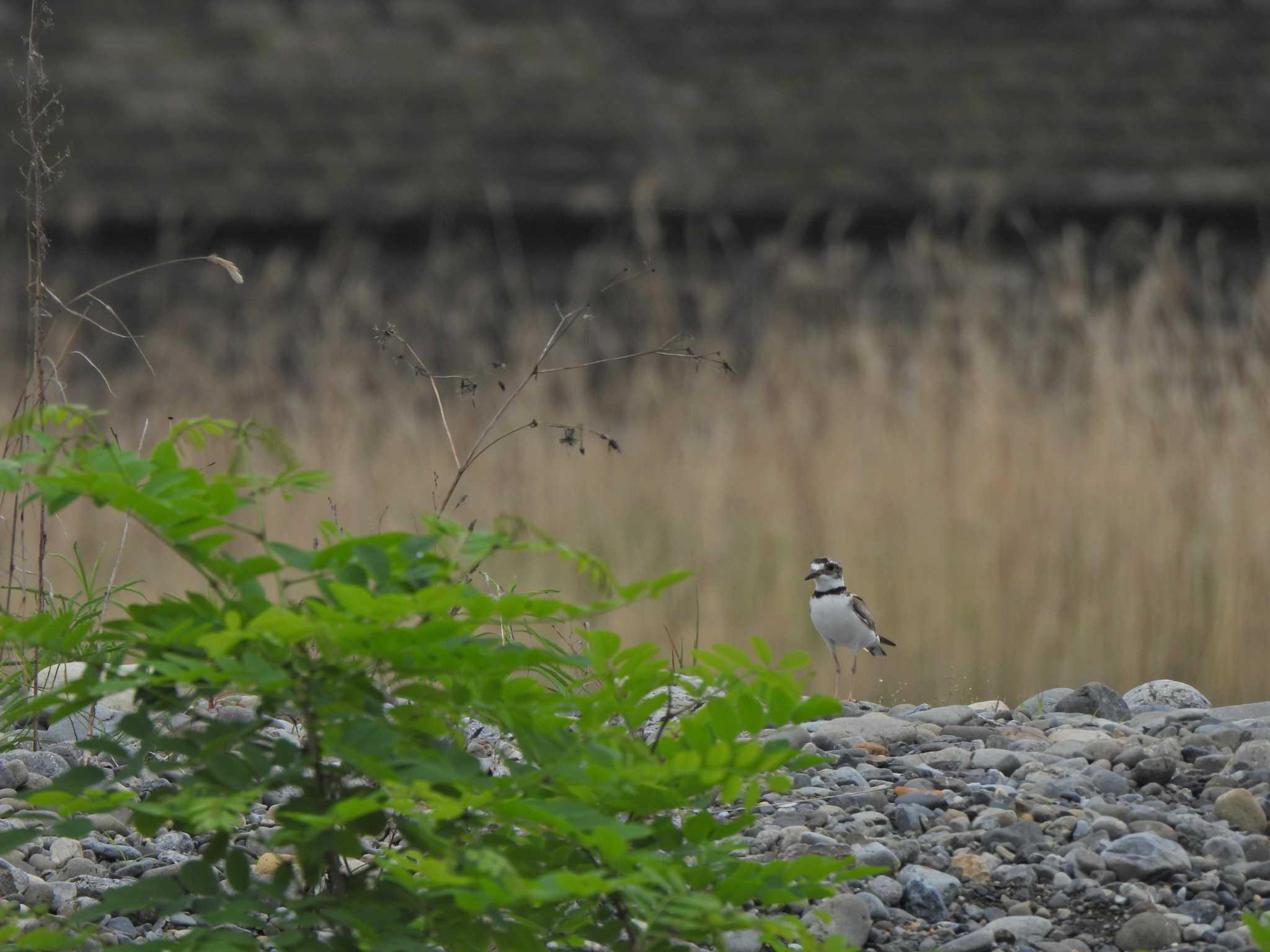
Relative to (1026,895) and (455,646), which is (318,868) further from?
(1026,895)

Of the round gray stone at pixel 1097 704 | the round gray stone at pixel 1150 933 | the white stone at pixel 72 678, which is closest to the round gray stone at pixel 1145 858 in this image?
the round gray stone at pixel 1150 933

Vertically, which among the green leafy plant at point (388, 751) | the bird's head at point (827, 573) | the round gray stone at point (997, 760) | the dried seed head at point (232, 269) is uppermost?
the dried seed head at point (232, 269)

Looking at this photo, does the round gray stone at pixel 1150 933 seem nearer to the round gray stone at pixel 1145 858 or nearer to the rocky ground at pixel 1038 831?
the rocky ground at pixel 1038 831

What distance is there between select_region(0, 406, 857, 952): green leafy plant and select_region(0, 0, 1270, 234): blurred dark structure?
9.23 meters

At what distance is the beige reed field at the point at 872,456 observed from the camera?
5.60 m

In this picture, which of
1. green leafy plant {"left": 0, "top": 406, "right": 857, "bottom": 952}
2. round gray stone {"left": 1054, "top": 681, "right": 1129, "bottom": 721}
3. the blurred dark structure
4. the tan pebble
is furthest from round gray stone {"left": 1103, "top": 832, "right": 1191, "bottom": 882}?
the blurred dark structure

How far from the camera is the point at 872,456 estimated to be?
6781 mm

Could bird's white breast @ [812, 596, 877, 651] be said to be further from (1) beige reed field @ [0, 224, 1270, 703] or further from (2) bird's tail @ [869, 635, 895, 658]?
(1) beige reed field @ [0, 224, 1270, 703]

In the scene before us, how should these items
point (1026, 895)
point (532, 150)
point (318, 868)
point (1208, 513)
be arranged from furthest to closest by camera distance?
1. point (532, 150)
2. point (1208, 513)
3. point (1026, 895)
4. point (318, 868)

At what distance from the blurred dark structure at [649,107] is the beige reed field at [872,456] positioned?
1114 millimetres

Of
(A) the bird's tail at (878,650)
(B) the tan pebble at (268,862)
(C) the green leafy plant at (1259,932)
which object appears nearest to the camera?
(C) the green leafy plant at (1259,932)

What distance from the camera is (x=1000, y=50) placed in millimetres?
12977

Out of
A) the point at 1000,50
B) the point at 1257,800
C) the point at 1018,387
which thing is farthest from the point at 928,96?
the point at 1257,800

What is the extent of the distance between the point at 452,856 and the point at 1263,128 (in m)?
12.2
